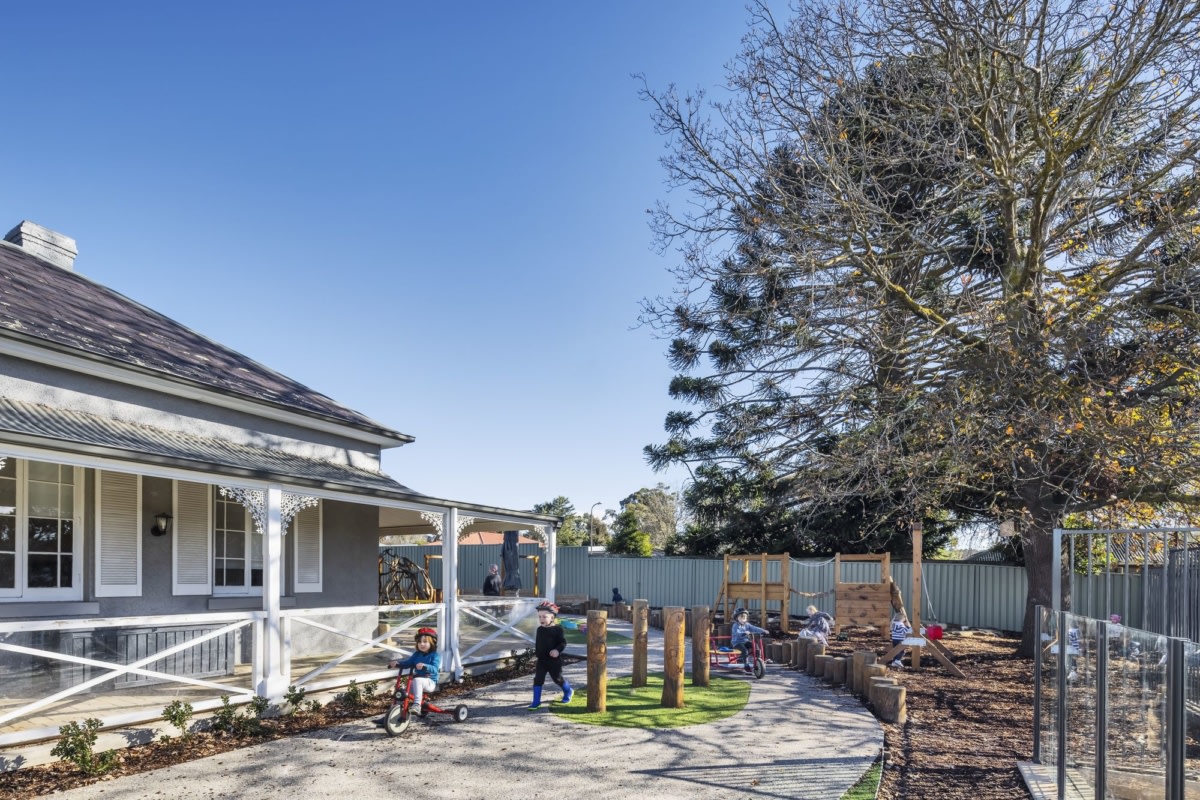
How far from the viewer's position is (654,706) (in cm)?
1038

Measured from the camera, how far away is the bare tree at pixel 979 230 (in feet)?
32.4

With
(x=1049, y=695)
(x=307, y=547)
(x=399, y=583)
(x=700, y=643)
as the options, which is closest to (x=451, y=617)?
(x=307, y=547)

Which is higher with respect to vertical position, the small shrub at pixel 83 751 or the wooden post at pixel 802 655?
the small shrub at pixel 83 751

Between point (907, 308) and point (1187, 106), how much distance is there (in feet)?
13.0

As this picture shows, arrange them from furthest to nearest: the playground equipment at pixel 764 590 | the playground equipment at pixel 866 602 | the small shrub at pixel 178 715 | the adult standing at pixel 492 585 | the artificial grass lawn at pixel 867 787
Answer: the adult standing at pixel 492 585 < the playground equipment at pixel 764 590 < the playground equipment at pixel 866 602 < the small shrub at pixel 178 715 < the artificial grass lawn at pixel 867 787

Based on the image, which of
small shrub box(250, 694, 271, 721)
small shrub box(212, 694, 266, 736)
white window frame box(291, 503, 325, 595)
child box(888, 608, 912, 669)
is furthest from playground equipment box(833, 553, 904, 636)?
small shrub box(212, 694, 266, 736)

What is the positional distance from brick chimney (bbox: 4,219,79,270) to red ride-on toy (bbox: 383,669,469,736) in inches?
437

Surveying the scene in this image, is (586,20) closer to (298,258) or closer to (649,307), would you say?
(649,307)

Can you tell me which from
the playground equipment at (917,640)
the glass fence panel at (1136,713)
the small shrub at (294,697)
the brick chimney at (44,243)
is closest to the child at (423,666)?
the small shrub at (294,697)

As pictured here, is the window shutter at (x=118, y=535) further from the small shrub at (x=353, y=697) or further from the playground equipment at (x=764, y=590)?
the playground equipment at (x=764, y=590)

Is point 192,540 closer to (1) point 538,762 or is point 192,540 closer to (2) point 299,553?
(2) point 299,553

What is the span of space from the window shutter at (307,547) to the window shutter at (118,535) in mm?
2522

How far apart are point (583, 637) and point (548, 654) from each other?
8.96m

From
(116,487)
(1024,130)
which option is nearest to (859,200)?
(1024,130)
